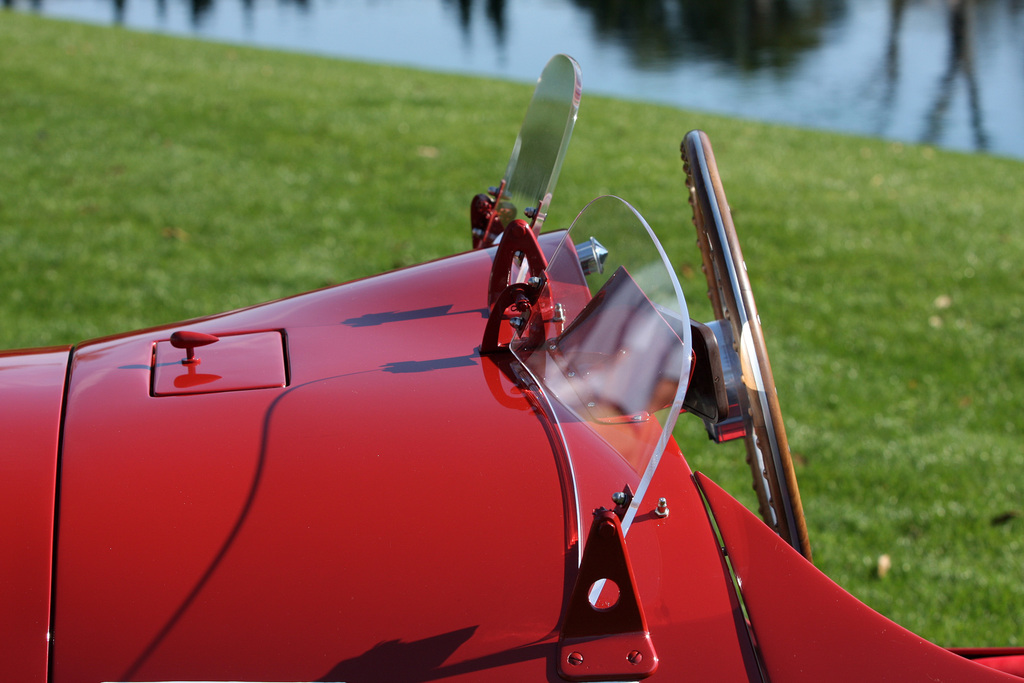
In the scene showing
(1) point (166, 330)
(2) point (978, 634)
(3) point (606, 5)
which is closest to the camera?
(1) point (166, 330)

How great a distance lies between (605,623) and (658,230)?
175 inches

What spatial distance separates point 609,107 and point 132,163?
14.2ft

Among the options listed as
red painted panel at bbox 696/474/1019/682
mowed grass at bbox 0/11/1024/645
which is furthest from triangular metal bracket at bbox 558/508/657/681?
mowed grass at bbox 0/11/1024/645

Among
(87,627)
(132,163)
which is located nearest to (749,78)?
(132,163)

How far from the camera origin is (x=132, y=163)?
5.87 meters

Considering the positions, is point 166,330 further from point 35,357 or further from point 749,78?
point 749,78

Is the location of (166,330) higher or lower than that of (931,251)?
higher

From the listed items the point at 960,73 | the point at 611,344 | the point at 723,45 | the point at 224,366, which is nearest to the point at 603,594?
the point at 611,344

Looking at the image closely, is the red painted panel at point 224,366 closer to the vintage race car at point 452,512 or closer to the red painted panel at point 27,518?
the vintage race car at point 452,512

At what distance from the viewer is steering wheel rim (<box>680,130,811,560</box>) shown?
1270 mm

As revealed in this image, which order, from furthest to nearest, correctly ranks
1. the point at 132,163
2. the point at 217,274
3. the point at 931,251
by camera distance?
1. the point at 132,163
2. the point at 931,251
3. the point at 217,274

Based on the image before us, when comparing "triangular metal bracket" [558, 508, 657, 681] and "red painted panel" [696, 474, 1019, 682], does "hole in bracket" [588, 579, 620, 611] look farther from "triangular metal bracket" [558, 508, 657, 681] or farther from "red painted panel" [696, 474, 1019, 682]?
"red painted panel" [696, 474, 1019, 682]

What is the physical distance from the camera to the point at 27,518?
3.60 ft

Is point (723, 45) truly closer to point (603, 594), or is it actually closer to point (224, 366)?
point (224, 366)
